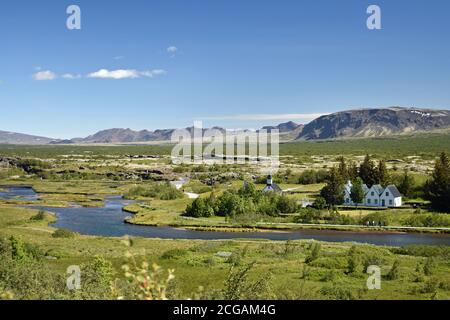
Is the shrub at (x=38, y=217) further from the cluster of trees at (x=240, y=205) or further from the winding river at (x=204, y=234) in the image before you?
the cluster of trees at (x=240, y=205)

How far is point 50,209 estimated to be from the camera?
7312 cm

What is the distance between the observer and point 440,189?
213 ft

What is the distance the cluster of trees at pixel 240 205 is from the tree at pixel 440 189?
1827 cm

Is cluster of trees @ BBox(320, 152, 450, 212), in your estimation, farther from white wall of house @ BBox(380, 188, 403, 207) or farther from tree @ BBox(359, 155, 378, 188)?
white wall of house @ BBox(380, 188, 403, 207)

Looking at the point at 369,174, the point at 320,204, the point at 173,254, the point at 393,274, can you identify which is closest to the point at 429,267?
the point at 393,274

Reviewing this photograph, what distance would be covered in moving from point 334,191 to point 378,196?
6.06 m

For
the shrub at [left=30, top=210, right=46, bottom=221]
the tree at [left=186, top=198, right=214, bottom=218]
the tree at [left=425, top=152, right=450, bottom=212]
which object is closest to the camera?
the shrub at [left=30, top=210, right=46, bottom=221]

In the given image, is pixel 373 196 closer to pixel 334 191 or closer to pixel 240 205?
pixel 334 191

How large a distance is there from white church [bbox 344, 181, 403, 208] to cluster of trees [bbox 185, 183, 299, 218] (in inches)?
349

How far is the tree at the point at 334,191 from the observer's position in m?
68.5

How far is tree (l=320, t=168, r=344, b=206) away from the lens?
225 feet

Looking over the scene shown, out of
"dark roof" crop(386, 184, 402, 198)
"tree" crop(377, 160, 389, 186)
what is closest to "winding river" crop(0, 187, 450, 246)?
"dark roof" crop(386, 184, 402, 198)
